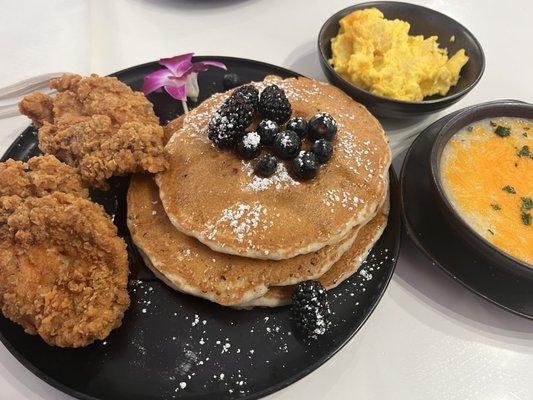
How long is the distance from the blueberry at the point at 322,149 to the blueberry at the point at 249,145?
0.69ft

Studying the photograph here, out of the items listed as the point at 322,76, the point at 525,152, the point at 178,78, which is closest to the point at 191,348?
the point at 178,78

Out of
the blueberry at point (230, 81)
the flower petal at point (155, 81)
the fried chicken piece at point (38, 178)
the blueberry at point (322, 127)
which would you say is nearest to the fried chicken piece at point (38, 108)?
the fried chicken piece at point (38, 178)

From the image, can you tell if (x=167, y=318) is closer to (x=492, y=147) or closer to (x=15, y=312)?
(x=15, y=312)

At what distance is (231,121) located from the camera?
156 centimetres

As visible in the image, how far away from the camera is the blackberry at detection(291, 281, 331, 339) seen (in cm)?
137

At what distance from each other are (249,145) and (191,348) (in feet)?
2.41

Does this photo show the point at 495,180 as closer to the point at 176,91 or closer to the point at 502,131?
the point at 502,131

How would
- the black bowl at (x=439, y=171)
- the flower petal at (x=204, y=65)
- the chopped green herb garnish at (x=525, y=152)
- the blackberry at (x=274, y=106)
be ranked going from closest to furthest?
the black bowl at (x=439, y=171), the blackberry at (x=274, y=106), the chopped green herb garnish at (x=525, y=152), the flower petal at (x=204, y=65)

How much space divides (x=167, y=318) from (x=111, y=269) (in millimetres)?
257

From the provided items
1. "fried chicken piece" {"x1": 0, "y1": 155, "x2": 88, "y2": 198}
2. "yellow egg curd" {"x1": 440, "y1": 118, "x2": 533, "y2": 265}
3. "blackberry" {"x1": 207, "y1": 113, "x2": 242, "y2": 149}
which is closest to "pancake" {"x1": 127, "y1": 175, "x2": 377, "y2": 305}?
"fried chicken piece" {"x1": 0, "y1": 155, "x2": 88, "y2": 198}

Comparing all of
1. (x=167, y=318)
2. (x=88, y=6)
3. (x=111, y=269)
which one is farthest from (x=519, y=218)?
(x=88, y=6)

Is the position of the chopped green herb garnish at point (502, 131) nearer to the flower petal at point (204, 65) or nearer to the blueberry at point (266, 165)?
the blueberry at point (266, 165)

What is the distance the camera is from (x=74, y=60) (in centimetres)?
233

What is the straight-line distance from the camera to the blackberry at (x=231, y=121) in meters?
1.56
